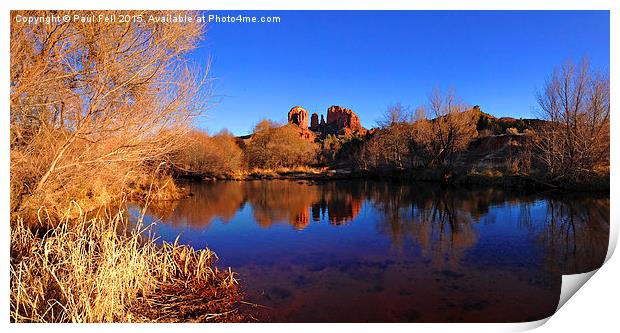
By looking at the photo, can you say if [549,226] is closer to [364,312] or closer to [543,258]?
[543,258]

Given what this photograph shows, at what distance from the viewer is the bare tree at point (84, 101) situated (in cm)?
398

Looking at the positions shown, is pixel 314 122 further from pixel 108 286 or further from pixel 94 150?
pixel 108 286

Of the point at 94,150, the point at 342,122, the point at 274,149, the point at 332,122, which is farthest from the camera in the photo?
the point at 332,122

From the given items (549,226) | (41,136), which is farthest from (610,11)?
(41,136)

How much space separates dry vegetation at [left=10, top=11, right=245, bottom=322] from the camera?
11.5ft

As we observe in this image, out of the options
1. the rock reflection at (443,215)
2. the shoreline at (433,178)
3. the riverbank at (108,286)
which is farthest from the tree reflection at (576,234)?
the riverbank at (108,286)

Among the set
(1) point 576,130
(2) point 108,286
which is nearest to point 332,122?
(1) point 576,130

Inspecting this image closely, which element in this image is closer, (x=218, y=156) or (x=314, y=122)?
(x=218, y=156)

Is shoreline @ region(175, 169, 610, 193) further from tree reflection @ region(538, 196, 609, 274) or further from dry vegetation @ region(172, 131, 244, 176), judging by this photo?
tree reflection @ region(538, 196, 609, 274)

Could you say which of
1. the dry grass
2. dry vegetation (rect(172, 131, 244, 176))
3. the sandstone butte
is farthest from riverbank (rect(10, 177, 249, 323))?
the sandstone butte

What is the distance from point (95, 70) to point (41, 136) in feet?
3.45

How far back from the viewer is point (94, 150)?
442 cm

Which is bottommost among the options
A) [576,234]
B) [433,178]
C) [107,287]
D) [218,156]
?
[576,234]

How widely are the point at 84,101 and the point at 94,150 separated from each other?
620mm
